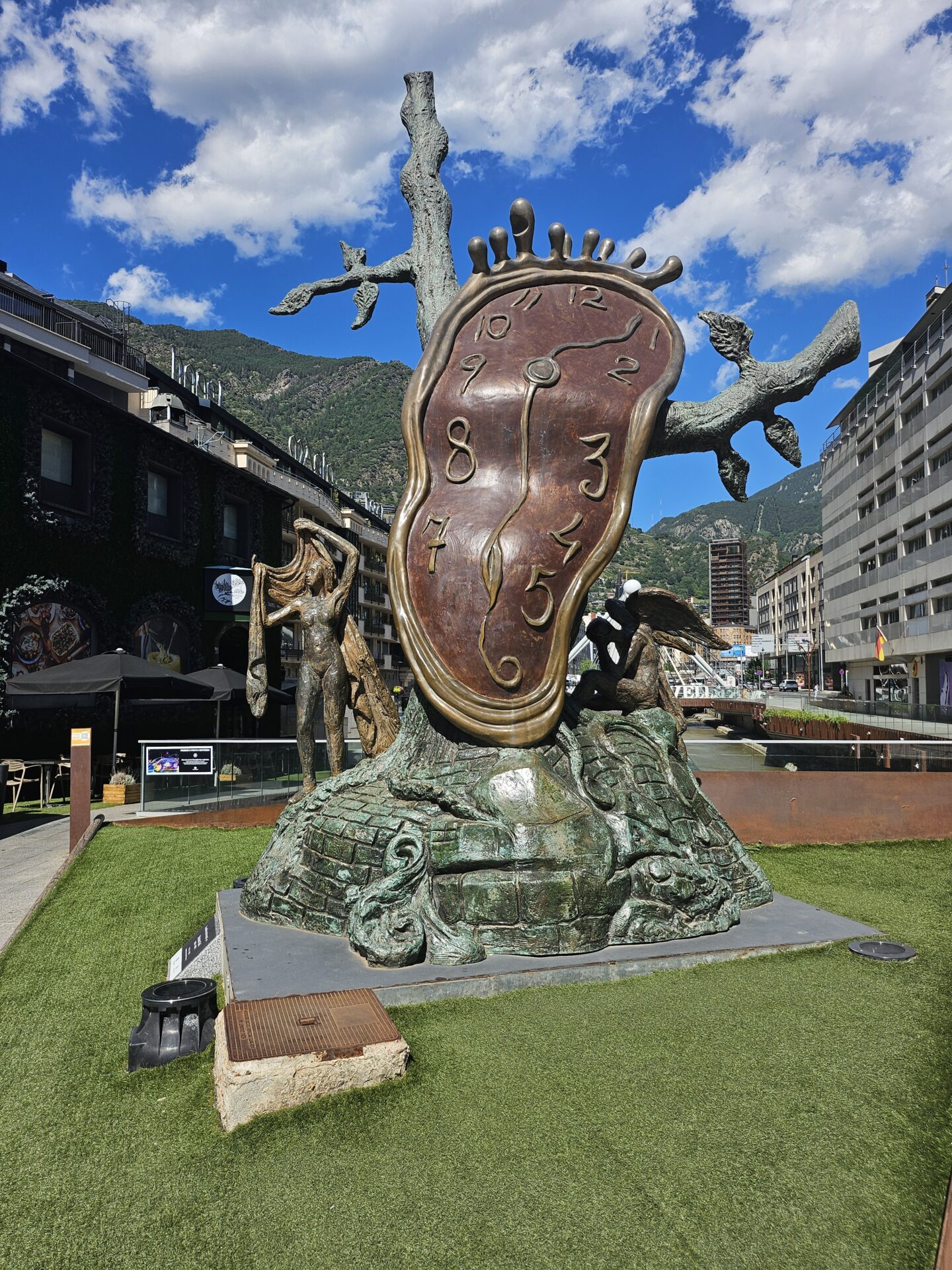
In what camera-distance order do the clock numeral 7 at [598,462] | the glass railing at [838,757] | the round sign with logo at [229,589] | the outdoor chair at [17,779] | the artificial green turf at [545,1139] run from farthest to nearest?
1. the round sign with logo at [229,589]
2. the outdoor chair at [17,779]
3. the glass railing at [838,757]
4. the clock numeral 7 at [598,462]
5. the artificial green turf at [545,1139]

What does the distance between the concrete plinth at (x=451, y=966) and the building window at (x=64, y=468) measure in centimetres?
1534

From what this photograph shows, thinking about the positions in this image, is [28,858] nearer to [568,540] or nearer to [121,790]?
[121,790]

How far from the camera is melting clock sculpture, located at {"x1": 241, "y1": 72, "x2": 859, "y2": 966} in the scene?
5.84 metres

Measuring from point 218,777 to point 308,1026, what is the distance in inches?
350

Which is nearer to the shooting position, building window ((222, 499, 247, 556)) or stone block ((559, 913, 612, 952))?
stone block ((559, 913, 612, 952))

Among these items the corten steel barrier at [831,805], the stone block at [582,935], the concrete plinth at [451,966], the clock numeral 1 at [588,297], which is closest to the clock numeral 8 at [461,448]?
the clock numeral 1 at [588,297]

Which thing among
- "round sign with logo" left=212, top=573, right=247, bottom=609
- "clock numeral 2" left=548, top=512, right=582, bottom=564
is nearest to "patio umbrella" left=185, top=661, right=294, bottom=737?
"round sign with logo" left=212, top=573, right=247, bottom=609

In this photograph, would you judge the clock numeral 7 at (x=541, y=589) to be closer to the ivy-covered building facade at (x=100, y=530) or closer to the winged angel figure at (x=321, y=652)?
the winged angel figure at (x=321, y=652)

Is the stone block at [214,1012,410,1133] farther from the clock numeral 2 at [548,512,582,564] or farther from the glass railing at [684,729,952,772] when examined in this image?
the glass railing at [684,729,952,772]

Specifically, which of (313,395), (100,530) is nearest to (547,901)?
(100,530)

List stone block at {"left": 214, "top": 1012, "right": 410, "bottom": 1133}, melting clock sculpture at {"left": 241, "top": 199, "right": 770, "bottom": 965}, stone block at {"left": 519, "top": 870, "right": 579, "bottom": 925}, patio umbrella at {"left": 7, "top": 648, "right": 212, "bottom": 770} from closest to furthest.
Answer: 1. stone block at {"left": 214, "top": 1012, "right": 410, "bottom": 1133}
2. stone block at {"left": 519, "top": 870, "right": 579, "bottom": 925}
3. melting clock sculpture at {"left": 241, "top": 199, "right": 770, "bottom": 965}
4. patio umbrella at {"left": 7, "top": 648, "right": 212, "bottom": 770}

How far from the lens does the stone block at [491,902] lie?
5727 mm

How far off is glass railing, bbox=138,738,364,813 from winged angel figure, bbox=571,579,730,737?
6464mm

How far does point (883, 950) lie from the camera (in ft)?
19.9
